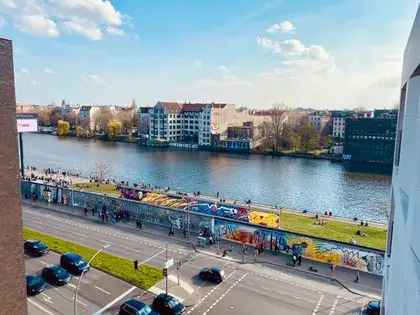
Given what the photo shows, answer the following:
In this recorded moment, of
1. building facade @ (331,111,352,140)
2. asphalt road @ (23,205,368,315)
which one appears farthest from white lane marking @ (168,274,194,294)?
building facade @ (331,111,352,140)

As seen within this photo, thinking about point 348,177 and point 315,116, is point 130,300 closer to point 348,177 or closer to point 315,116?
point 348,177

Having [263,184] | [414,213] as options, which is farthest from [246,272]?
[263,184]

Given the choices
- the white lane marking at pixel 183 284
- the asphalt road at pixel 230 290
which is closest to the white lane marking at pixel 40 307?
the asphalt road at pixel 230 290

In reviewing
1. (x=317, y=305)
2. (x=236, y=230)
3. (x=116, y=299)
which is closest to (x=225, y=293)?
(x=317, y=305)

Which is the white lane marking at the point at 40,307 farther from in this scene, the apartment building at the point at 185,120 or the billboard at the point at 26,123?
the apartment building at the point at 185,120

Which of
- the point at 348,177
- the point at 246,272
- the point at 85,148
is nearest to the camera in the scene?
the point at 246,272

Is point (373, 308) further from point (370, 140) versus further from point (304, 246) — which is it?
point (370, 140)
